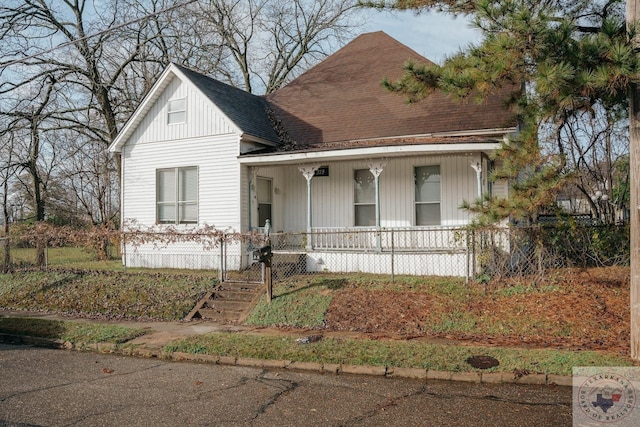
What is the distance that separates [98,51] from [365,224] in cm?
1694

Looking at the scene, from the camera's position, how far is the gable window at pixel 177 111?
53.0 ft

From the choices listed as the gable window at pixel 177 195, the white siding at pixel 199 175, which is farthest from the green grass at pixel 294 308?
the gable window at pixel 177 195

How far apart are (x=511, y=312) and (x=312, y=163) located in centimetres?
734

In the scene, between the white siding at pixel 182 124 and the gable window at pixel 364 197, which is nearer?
the gable window at pixel 364 197

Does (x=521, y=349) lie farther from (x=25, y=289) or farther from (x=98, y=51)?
(x=98, y=51)

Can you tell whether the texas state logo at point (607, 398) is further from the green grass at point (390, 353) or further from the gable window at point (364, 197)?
the gable window at point (364, 197)

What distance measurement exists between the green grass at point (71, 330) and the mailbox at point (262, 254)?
9.17 feet

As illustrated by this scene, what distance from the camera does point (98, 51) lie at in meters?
23.5

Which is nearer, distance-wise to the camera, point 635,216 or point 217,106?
point 635,216

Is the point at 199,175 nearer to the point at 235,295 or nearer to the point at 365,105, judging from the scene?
the point at 235,295

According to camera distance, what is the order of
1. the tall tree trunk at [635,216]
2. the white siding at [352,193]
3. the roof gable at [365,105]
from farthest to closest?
the roof gable at [365,105] < the white siding at [352,193] < the tall tree trunk at [635,216]

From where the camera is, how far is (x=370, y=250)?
13.7 m

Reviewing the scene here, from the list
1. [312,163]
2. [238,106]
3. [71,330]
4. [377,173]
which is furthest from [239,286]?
[238,106]

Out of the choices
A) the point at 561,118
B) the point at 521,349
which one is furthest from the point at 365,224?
the point at 521,349
